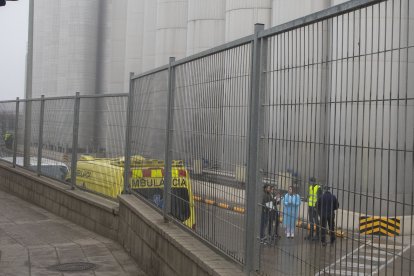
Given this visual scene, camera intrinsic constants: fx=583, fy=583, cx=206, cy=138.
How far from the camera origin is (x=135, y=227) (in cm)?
747

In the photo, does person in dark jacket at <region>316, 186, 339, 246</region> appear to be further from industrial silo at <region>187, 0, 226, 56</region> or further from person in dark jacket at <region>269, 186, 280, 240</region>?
industrial silo at <region>187, 0, 226, 56</region>

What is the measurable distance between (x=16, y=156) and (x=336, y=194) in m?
12.8

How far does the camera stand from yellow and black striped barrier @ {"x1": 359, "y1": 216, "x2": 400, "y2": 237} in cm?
257

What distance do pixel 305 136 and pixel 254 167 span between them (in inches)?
33.7

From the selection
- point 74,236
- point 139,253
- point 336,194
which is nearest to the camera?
point 336,194

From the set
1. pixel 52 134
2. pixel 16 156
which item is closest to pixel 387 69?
pixel 52 134

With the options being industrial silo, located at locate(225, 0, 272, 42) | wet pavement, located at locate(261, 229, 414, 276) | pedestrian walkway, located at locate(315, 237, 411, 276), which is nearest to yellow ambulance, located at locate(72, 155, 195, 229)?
wet pavement, located at locate(261, 229, 414, 276)

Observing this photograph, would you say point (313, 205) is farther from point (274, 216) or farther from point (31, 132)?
point (31, 132)

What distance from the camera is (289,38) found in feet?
12.2

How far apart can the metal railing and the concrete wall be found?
0.20 meters

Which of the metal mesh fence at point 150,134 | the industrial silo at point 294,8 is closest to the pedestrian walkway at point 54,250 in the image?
the metal mesh fence at point 150,134

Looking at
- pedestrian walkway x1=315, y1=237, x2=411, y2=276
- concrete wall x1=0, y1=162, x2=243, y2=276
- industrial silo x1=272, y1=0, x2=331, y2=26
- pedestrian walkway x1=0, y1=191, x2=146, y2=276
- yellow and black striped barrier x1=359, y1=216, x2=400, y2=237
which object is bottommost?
pedestrian walkway x1=0, y1=191, x2=146, y2=276

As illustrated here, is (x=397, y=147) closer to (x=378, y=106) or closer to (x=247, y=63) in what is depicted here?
(x=378, y=106)

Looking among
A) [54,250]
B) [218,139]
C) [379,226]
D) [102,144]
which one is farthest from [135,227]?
[379,226]
